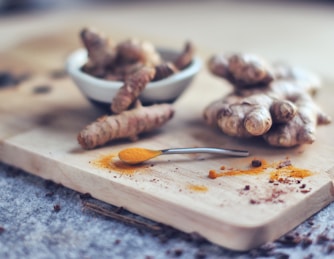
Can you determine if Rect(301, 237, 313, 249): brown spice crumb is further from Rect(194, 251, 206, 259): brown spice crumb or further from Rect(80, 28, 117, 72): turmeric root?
Rect(80, 28, 117, 72): turmeric root

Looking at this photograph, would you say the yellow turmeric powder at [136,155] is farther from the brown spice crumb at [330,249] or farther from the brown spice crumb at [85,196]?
the brown spice crumb at [330,249]

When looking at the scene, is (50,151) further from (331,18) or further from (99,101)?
(331,18)

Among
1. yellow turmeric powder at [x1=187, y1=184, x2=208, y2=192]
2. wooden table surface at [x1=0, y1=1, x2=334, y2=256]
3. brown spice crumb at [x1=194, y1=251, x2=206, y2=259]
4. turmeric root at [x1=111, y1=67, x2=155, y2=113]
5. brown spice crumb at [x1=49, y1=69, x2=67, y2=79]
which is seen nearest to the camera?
brown spice crumb at [x1=194, y1=251, x2=206, y2=259]

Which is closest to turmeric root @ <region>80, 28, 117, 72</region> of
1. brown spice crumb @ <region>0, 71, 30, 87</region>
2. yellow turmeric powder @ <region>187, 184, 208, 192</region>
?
brown spice crumb @ <region>0, 71, 30, 87</region>

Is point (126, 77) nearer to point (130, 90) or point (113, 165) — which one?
point (130, 90)

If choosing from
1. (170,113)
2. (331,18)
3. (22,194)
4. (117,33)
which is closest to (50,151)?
(22,194)

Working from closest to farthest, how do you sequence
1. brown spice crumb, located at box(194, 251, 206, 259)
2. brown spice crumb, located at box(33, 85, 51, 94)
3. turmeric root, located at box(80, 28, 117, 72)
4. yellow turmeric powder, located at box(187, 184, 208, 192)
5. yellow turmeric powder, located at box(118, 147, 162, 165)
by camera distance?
brown spice crumb, located at box(194, 251, 206, 259), yellow turmeric powder, located at box(187, 184, 208, 192), yellow turmeric powder, located at box(118, 147, 162, 165), turmeric root, located at box(80, 28, 117, 72), brown spice crumb, located at box(33, 85, 51, 94)

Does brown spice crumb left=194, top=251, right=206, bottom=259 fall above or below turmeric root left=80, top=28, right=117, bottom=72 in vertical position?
below

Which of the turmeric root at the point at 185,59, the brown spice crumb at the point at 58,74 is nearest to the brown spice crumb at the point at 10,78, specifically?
the brown spice crumb at the point at 58,74
